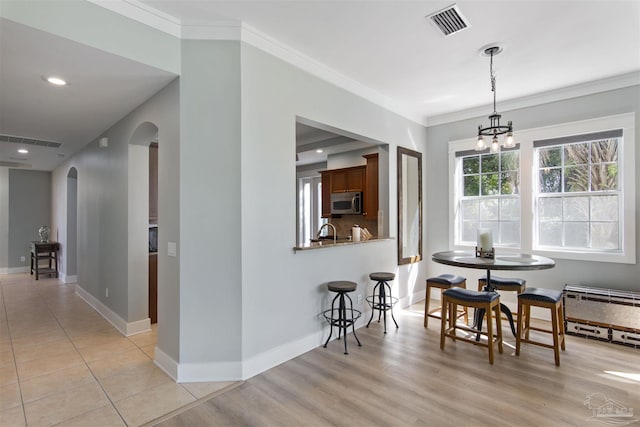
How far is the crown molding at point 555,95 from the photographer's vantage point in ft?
12.0

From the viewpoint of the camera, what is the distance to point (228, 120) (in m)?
2.64

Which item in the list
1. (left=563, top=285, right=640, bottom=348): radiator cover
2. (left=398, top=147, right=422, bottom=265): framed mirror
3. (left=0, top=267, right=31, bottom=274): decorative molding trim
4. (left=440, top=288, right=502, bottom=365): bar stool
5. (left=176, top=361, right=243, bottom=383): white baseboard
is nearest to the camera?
(left=176, top=361, right=243, bottom=383): white baseboard

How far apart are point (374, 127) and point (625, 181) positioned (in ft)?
9.51

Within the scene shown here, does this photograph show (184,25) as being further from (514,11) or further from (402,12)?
(514,11)

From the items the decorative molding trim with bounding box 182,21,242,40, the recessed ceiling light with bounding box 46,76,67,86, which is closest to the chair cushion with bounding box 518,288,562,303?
the decorative molding trim with bounding box 182,21,242,40

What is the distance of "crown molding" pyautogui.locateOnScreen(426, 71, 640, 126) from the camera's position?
144 inches

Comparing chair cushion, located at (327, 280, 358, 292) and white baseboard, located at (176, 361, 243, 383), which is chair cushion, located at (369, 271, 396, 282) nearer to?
chair cushion, located at (327, 280, 358, 292)

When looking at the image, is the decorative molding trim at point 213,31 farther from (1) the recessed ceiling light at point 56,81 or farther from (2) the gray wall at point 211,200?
(1) the recessed ceiling light at point 56,81

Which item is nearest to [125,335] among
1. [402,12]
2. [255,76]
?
[255,76]

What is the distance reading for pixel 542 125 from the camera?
4.18m

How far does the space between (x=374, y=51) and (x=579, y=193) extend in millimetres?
3099

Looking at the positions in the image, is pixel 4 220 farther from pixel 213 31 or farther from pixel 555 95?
pixel 555 95

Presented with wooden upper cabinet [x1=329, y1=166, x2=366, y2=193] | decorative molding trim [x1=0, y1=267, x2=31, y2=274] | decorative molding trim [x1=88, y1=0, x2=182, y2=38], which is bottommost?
decorative molding trim [x1=0, y1=267, x2=31, y2=274]

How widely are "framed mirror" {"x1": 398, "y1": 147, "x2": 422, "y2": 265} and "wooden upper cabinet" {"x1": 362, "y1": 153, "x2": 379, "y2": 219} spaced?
1.94 feet
